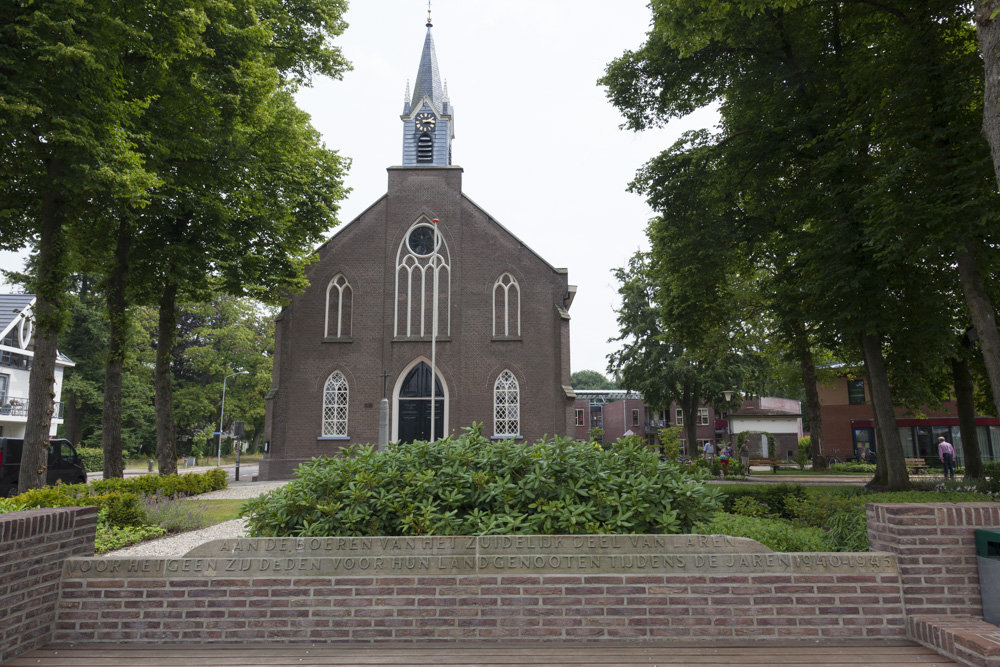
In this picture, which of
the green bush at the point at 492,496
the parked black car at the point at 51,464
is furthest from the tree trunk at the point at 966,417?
the parked black car at the point at 51,464

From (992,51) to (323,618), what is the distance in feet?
32.4

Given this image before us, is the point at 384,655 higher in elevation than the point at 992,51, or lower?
lower

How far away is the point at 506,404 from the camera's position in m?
27.9

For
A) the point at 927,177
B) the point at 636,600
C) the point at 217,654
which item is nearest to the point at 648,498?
the point at 636,600

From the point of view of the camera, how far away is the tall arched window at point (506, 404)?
27.8 meters

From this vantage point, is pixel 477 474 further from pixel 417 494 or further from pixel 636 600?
pixel 636 600

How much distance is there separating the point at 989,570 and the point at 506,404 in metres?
24.0

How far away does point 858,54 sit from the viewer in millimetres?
14125

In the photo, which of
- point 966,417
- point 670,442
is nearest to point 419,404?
point 670,442

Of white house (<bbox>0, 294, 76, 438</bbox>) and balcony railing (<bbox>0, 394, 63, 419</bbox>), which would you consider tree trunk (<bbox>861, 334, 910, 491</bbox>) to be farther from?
balcony railing (<bbox>0, 394, 63, 419</bbox>)

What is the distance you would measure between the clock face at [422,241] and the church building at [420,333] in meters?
0.07

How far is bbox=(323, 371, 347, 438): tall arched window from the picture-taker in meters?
27.5

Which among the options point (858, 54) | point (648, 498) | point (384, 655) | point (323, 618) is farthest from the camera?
point (858, 54)

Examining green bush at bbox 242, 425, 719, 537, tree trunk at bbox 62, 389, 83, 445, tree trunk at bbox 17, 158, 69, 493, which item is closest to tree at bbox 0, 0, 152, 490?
tree trunk at bbox 17, 158, 69, 493
